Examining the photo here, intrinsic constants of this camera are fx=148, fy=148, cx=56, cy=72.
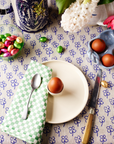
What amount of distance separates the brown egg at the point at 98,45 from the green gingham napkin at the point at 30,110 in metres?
0.25

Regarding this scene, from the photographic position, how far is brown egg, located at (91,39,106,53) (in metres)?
0.73

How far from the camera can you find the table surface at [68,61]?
67cm

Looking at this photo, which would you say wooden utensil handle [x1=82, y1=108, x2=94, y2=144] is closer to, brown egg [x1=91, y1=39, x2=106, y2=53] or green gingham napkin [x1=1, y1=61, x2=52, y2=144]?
green gingham napkin [x1=1, y1=61, x2=52, y2=144]

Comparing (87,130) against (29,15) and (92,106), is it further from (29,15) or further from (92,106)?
(29,15)

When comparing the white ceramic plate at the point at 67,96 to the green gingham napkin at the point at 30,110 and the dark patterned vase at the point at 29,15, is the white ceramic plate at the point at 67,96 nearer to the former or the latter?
the green gingham napkin at the point at 30,110

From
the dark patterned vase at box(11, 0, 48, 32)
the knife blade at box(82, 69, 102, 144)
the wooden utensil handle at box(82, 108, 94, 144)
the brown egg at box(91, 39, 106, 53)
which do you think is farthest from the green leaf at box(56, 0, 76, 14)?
the wooden utensil handle at box(82, 108, 94, 144)

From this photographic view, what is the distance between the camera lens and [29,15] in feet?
2.40

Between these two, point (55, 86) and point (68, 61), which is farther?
point (68, 61)

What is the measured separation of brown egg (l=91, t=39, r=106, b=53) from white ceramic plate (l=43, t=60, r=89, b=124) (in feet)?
0.45

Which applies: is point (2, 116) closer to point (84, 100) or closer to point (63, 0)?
point (84, 100)

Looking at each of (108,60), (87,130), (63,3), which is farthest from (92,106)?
(63,3)

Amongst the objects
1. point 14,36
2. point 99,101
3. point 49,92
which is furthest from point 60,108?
point 14,36

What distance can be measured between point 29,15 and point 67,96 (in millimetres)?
441

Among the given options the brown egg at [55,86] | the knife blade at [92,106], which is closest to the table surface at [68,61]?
the knife blade at [92,106]
